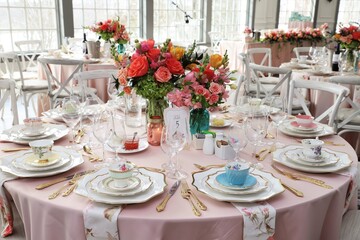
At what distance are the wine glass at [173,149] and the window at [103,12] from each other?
5.13m

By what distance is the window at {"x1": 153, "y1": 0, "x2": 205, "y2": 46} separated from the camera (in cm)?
784

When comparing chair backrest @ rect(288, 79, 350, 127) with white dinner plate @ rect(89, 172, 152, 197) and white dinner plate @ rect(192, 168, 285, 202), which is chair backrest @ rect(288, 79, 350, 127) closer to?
white dinner plate @ rect(192, 168, 285, 202)

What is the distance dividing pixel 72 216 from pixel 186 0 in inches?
301

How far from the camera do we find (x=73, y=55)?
4559mm

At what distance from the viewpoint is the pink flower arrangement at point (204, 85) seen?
1.58m

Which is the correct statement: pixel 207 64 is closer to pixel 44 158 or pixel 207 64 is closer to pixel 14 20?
pixel 44 158

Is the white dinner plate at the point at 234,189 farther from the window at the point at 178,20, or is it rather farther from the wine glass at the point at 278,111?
the window at the point at 178,20

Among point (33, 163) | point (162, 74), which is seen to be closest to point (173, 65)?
point (162, 74)

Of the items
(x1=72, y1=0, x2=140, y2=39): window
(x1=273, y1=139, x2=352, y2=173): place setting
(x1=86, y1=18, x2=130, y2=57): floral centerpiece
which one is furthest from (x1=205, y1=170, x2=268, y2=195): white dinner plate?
(x1=72, y1=0, x2=140, y2=39): window

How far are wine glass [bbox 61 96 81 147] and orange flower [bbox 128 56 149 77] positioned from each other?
403 mm

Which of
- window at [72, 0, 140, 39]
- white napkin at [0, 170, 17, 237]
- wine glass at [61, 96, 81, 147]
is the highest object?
window at [72, 0, 140, 39]

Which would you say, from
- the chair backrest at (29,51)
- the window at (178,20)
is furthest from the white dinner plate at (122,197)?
the window at (178,20)

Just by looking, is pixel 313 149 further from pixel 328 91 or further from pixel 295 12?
pixel 295 12

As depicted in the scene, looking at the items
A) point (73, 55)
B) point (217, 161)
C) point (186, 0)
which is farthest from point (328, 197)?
point (186, 0)
